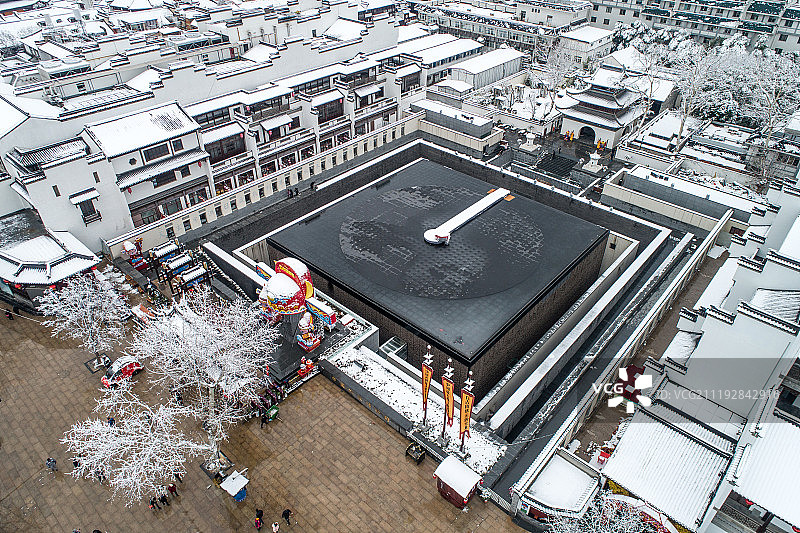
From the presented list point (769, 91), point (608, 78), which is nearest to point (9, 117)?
point (608, 78)

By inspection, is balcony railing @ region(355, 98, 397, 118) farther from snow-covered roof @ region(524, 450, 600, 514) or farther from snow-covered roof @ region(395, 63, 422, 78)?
snow-covered roof @ region(524, 450, 600, 514)

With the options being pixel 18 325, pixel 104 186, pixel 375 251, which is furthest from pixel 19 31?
pixel 375 251

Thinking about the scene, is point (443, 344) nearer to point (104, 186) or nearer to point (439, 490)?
point (439, 490)

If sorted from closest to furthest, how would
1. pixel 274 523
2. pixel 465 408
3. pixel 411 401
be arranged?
pixel 274 523 < pixel 465 408 < pixel 411 401

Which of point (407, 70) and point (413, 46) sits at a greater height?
point (413, 46)

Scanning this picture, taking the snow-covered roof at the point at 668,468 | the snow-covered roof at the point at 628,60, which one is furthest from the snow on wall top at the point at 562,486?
the snow-covered roof at the point at 628,60

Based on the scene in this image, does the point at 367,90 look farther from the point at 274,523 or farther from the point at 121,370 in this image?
the point at 274,523

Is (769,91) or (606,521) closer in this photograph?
(606,521)
